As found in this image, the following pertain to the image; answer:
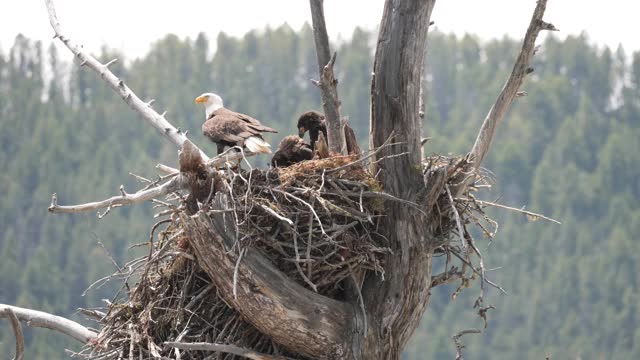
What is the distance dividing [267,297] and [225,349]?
0.40 meters

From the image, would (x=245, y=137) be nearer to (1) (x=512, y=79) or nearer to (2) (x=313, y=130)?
(2) (x=313, y=130)

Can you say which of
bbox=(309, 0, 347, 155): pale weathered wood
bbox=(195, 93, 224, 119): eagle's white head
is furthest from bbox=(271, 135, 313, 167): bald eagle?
bbox=(195, 93, 224, 119): eagle's white head

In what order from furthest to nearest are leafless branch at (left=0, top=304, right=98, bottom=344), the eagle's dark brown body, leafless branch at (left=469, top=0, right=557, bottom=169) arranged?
the eagle's dark brown body → leafless branch at (left=0, top=304, right=98, bottom=344) → leafless branch at (left=469, top=0, right=557, bottom=169)

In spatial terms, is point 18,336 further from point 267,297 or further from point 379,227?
point 379,227

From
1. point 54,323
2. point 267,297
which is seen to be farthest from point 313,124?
point 267,297

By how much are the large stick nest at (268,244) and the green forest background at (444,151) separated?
209 ft

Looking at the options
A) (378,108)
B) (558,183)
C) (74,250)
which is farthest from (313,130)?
(558,183)

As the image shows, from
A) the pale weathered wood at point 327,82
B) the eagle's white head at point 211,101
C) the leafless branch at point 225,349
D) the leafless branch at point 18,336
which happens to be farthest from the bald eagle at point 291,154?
the eagle's white head at point 211,101

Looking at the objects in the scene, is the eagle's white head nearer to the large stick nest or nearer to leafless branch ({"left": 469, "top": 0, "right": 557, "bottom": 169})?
the large stick nest

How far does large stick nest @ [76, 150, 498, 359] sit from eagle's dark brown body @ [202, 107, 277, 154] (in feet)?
3.57

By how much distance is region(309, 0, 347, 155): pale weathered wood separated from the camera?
9336 mm

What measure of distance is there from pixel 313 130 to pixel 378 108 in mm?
2368

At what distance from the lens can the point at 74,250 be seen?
3187 inches

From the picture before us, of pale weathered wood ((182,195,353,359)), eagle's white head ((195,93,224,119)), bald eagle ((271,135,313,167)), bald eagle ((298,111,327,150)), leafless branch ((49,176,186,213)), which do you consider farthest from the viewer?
eagle's white head ((195,93,224,119))
